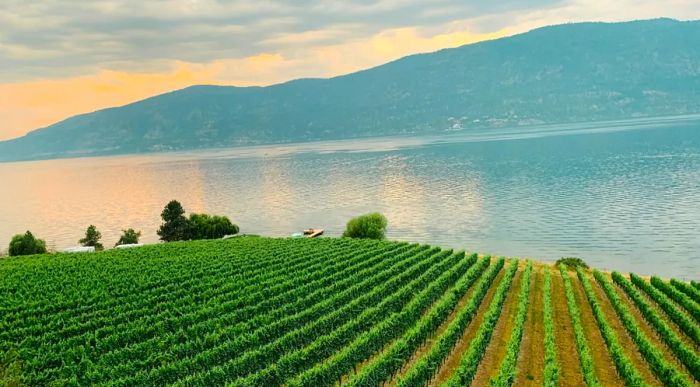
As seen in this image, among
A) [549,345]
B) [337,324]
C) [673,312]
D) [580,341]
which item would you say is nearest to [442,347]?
[549,345]

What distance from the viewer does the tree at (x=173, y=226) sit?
317 ft

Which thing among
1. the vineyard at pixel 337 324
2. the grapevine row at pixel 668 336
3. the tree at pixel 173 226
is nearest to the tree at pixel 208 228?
the tree at pixel 173 226

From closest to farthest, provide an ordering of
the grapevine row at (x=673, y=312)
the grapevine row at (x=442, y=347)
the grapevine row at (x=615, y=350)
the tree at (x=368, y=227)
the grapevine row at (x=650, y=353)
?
the grapevine row at (x=650, y=353)
the grapevine row at (x=615, y=350)
the grapevine row at (x=442, y=347)
the grapevine row at (x=673, y=312)
the tree at (x=368, y=227)

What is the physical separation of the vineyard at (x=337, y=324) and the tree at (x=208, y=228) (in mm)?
38507

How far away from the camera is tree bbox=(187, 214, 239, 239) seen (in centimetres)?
9662

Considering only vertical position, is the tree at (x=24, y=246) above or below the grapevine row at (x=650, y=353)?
above

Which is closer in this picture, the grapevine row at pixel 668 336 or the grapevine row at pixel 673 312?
the grapevine row at pixel 668 336

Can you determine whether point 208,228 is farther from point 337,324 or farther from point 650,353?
point 650,353

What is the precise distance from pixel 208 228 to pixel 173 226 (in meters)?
6.93

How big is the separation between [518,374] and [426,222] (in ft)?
264

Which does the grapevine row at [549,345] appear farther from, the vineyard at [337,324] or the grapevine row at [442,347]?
the grapevine row at [442,347]

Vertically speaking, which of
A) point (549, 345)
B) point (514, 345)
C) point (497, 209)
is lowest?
point (497, 209)

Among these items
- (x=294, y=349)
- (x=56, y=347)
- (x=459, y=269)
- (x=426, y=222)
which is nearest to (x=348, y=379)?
(x=294, y=349)

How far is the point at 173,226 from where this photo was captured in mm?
97312
